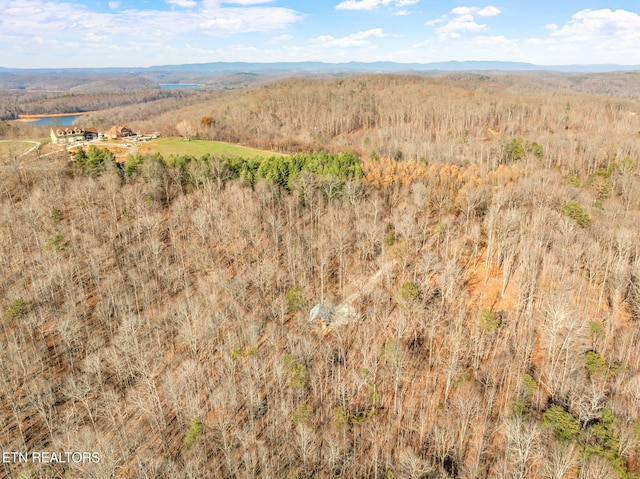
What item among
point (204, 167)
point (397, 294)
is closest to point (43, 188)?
point (204, 167)

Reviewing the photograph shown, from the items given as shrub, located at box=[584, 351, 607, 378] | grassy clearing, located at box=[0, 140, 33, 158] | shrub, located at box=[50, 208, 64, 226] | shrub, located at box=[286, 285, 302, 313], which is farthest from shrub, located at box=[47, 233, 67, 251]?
shrub, located at box=[584, 351, 607, 378]

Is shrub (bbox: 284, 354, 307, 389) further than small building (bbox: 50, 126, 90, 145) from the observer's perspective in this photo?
No

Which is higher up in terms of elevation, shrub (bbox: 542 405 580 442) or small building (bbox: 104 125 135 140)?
small building (bbox: 104 125 135 140)

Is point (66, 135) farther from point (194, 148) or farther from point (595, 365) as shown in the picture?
point (595, 365)

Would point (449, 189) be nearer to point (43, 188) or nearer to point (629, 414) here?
point (629, 414)

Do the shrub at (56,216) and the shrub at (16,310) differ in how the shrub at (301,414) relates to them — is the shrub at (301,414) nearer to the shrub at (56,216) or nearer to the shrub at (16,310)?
the shrub at (16,310)

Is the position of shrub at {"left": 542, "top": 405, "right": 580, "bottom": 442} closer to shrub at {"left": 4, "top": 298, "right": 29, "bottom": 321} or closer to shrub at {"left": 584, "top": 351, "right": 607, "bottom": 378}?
shrub at {"left": 584, "top": 351, "right": 607, "bottom": 378}

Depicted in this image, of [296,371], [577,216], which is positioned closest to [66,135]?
[296,371]
